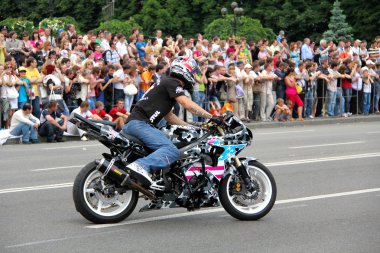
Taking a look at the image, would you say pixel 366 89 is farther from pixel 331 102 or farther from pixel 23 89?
pixel 23 89

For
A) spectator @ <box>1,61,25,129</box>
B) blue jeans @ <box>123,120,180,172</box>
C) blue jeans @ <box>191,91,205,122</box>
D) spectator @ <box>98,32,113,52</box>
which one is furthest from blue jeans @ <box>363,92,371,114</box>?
blue jeans @ <box>123,120,180,172</box>

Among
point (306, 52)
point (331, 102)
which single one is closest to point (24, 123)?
point (331, 102)

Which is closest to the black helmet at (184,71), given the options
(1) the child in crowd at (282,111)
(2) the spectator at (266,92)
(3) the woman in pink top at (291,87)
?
(2) the spectator at (266,92)

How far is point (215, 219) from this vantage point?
1122cm

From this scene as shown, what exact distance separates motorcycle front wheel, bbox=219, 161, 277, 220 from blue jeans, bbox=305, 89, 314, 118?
60.6 ft

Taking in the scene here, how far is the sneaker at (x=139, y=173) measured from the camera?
10.6 meters

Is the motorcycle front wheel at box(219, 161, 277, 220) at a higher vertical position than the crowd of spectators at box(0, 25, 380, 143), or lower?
lower

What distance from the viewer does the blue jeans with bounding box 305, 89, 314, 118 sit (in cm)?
2950

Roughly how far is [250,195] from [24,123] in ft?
38.5

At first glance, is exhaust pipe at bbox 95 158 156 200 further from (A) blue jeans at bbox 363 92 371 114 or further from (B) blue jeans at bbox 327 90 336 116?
(A) blue jeans at bbox 363 92 371 114

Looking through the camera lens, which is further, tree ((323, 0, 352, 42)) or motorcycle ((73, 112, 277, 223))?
tree ((323, 0, 352, 42))

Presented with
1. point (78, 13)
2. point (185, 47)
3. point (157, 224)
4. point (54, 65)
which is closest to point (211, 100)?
point (185, 47)

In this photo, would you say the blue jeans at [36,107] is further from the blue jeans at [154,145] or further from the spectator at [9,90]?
the blue jeans at [154,145]

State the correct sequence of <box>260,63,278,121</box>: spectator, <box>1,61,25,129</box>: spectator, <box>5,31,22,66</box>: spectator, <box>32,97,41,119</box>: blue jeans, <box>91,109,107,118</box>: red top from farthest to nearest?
1. <box>260,63,278,121</box>: spectator
2. <box>5,31,22,66</box>: spectator
3. <box>32,97,41,119</box>: blue jeans
4. <box>91,109,107,118</box>: red top
5. <box>1,61,25,129</box>: spectator
